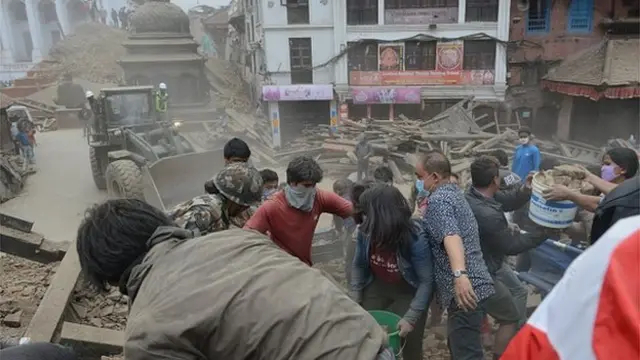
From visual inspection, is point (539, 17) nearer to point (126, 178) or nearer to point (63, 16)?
point (126, 178)

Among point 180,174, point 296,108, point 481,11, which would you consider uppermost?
point 481,11

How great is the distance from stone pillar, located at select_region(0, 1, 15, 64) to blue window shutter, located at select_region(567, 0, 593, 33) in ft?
129

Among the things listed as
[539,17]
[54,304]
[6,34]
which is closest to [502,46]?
[539,17]

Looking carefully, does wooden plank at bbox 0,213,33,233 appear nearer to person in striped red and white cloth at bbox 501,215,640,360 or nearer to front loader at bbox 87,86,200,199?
person in striped red and white cloth at bbox 501,215,640,360

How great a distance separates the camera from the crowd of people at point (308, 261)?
61.2 inches

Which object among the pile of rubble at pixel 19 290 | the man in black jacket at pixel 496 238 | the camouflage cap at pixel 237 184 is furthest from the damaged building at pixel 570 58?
the pile of rubble at pixel 19 290

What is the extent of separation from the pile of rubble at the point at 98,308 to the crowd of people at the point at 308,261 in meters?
1.12

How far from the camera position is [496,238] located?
3416mm

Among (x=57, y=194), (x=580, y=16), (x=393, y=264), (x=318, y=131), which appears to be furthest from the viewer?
(x=580, y=16)

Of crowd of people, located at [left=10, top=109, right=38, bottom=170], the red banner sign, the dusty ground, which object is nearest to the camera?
the dusty ground

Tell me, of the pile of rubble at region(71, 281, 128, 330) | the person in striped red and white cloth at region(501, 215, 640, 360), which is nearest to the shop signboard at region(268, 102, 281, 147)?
the pile of rubble at region(71, 281, 128, 330)

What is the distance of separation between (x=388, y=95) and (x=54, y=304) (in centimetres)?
2130

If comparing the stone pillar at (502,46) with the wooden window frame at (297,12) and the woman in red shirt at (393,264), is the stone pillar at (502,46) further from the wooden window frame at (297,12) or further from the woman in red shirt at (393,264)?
the woman in red shirt at (393,264)

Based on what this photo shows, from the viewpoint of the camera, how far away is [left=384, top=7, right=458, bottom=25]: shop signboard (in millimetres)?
23406
